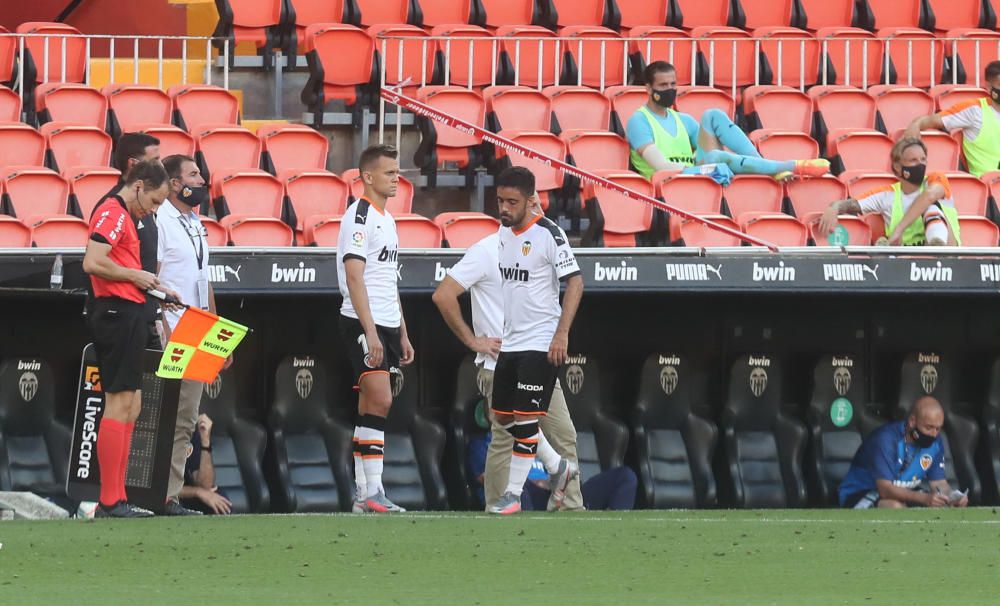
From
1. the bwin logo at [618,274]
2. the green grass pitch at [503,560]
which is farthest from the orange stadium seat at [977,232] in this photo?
the green grass pitch at [503,560]

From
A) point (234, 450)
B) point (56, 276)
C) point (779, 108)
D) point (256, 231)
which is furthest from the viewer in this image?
point (779, 108)

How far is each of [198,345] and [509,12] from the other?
276 inches

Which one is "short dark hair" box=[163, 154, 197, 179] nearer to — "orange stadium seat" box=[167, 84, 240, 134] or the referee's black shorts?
the referee's black shorts

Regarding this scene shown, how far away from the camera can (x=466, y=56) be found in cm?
1301

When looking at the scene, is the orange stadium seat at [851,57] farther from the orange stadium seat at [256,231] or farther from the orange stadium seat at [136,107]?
the orange stadium seat at [256,231]

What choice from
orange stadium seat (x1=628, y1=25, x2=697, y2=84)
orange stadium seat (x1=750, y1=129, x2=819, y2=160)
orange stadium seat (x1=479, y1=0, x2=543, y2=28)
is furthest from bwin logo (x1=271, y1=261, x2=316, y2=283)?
orange stadium seat (x1=479, y1=0, x2=543, y2=28)

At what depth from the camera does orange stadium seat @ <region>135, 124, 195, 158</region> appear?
10.7 meters

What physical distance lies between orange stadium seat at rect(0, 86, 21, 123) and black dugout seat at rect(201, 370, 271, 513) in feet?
8.30

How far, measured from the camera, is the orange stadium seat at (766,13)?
14.9 metres

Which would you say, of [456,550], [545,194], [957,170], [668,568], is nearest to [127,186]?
[456,550]

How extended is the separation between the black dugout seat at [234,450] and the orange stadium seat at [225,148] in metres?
1.61

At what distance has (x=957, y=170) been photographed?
12211 millimetres

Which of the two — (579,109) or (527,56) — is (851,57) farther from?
(579,109)

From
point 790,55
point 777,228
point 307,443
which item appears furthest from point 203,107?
point 790,55
